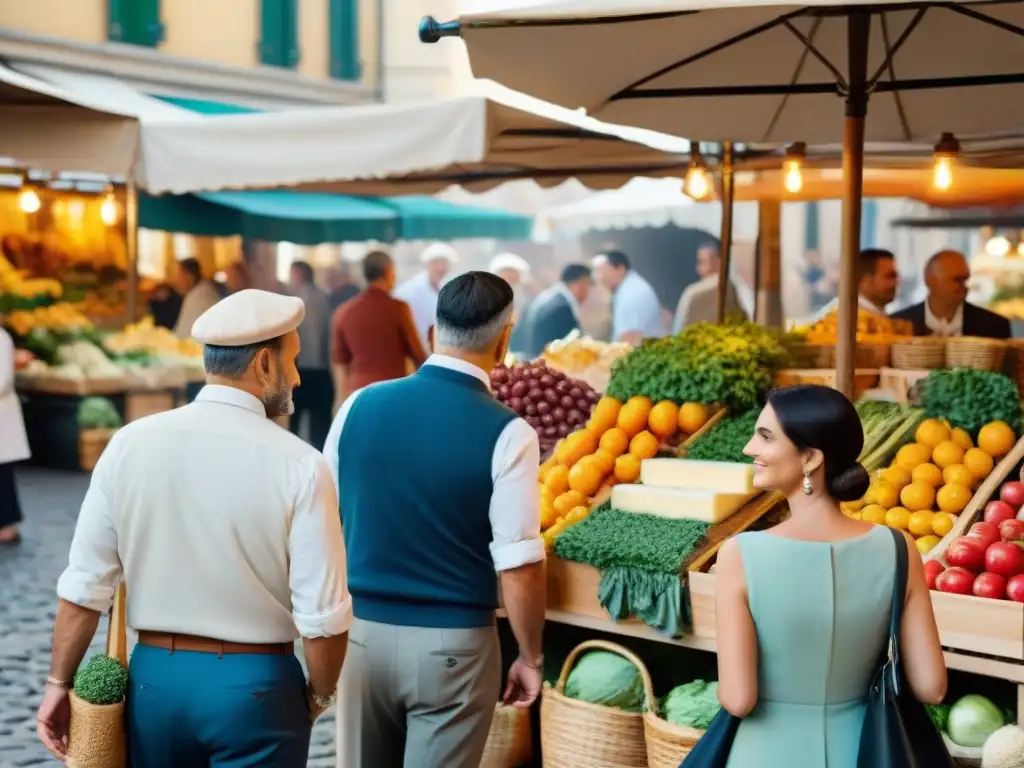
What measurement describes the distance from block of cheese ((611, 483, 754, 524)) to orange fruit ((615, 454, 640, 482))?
0.19 meters

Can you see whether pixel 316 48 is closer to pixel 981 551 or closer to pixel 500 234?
pixel 500 234

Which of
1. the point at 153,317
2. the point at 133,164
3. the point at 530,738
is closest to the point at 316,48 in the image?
the point at 153,317

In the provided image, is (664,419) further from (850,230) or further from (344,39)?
(344,39)

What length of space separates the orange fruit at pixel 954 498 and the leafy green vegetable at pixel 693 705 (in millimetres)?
1069

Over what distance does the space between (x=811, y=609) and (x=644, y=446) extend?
8.46 feet

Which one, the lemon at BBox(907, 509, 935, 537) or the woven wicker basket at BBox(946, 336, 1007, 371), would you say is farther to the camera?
the woven wicker basket at BBox(946, 336, 1007, 371)

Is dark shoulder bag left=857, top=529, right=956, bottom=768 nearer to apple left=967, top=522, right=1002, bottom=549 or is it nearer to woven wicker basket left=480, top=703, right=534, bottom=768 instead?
apple left=967, top=522, right=1002, bottom=549

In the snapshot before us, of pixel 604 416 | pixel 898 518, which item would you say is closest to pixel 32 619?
pixel 604 416

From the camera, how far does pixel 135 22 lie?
56.9 ft

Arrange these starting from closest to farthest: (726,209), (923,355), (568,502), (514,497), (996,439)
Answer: (514,497), (996,439), (568,502), (923,355), (726,209)

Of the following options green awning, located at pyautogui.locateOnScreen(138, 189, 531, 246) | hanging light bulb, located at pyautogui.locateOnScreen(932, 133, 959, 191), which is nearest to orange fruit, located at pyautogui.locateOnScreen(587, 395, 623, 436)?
hanging light bulb, located at pyautogui.locateOnScreen(932, 133, 959, 191)

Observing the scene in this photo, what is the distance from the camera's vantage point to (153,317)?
15453mm

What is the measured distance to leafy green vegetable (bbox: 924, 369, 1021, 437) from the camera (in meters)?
5.09

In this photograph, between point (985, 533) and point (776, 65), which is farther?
point (776, 65)
